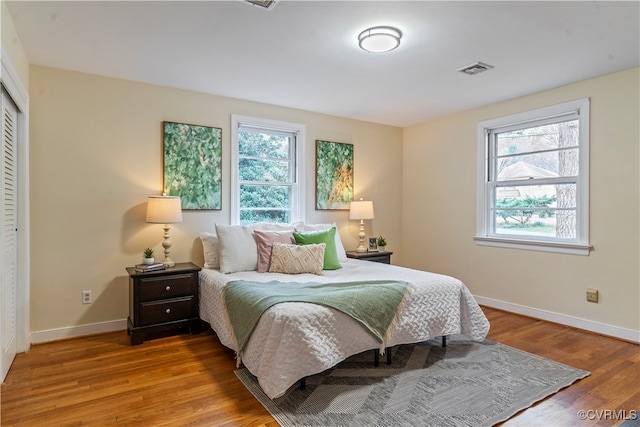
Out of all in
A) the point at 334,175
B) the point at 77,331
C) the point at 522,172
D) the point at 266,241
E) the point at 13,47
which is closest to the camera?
the point at 13,47

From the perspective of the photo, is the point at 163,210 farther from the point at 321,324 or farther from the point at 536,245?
the point at 536,245

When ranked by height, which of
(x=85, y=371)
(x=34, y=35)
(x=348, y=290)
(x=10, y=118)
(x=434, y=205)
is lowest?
(x=85, y=371)

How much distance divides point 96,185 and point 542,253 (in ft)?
14.5

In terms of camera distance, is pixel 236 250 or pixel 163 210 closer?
pixel 163 210

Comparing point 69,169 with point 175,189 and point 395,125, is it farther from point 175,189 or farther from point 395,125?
point 395,125

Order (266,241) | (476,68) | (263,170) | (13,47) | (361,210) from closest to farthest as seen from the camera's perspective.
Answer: (13,47), (476,68), (266,241), (263,170), (361,210)

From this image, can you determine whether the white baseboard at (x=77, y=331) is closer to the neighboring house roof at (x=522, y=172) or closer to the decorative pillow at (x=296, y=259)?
the decorative pillow at (x=296, y=259)

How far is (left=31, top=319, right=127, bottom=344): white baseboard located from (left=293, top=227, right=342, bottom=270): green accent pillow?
1824 mm

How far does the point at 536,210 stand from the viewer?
4035 millimetres

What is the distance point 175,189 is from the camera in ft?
12.2

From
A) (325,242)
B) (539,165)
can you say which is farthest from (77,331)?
(539,165)

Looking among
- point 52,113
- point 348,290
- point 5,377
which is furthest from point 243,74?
point 5,377

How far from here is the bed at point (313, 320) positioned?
7.12ft

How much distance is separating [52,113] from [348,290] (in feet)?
9.53
